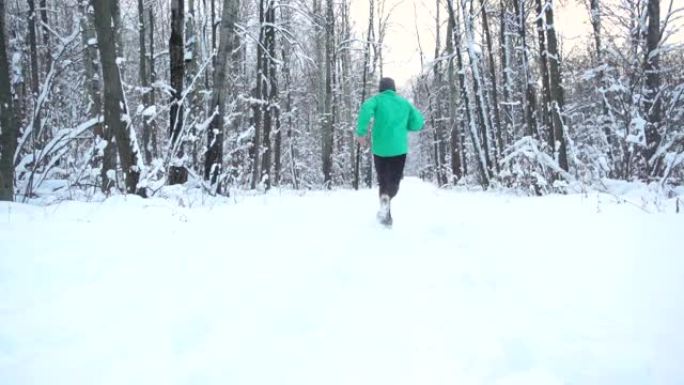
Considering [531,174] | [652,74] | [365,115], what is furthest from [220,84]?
[652,74]

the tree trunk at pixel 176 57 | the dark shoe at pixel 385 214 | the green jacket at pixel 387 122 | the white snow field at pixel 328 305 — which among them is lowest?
the white snow field at pixel 328 305

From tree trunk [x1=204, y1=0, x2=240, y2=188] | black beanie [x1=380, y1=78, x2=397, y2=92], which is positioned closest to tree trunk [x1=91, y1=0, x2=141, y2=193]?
tree trunk [x1=204, y1=0, x2=240, y2=188]

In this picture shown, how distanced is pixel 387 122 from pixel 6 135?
15.1 feet

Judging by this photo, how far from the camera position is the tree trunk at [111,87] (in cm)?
588

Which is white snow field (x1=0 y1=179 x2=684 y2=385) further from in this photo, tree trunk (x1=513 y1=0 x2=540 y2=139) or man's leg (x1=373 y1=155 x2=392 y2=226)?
tree trunk (x1=513 y1=0 x2=540 y2=139)

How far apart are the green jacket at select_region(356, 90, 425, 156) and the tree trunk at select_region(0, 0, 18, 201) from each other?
13.6 feet

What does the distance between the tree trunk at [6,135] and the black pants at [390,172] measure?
4.34 meters

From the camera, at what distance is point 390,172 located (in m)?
6.10

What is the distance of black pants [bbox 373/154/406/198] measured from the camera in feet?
19.8

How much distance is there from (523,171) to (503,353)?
27.5 ft

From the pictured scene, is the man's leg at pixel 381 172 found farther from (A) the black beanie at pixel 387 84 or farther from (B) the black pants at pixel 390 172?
(A) the black beanie at pixel 387 84

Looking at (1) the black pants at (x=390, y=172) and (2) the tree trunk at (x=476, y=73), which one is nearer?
(1) the black pants at (x=390, y=172)

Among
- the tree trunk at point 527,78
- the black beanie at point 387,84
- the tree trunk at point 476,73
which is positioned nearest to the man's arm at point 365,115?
the black beanie at point 387,84

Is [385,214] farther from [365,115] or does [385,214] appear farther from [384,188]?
[365,115]
